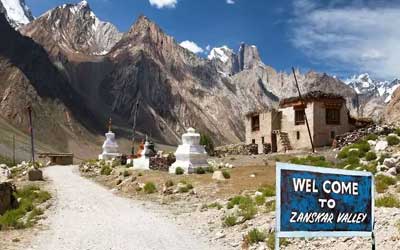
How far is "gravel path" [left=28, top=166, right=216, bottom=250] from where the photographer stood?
559 inches

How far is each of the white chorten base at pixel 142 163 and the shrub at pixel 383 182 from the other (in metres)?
18.6

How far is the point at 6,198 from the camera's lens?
2259 centimetres

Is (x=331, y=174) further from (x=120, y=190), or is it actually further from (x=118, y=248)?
(x=120, y=190)

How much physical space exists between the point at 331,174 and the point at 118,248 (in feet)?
24.1

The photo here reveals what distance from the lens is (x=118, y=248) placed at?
13664mm

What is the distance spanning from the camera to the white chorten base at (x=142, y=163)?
36.8 meters

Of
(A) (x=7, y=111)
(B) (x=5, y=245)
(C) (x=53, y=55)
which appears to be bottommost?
(B) (x=5, y=245)

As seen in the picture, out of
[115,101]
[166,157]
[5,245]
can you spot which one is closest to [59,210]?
[5,245]

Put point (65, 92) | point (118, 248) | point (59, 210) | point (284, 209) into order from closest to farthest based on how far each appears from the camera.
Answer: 1. point (284, 209)
2. point (118, 248)
3. point (59, 210)
4. point (65, 92)

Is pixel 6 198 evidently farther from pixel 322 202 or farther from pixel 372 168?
pixel 322 202

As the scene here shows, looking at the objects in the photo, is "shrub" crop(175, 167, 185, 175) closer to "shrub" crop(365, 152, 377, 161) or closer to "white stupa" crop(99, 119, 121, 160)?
"shrub" crop(365, 152, 377, 161)

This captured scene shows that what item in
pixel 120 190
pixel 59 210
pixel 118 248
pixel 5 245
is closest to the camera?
pixel 118 248

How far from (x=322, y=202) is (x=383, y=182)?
43.0 ft

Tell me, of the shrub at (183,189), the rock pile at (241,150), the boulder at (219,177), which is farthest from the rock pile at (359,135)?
the shrub at (183,189)
